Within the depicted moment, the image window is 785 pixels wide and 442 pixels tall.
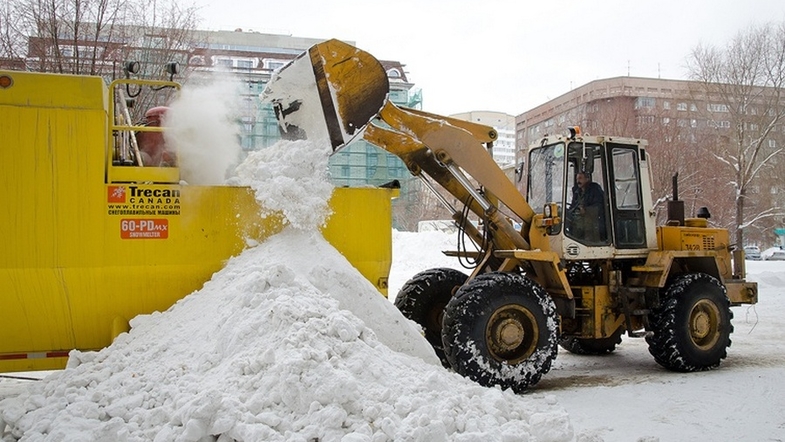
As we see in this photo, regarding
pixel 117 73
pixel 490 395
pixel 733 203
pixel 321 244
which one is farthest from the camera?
pixel 733 203

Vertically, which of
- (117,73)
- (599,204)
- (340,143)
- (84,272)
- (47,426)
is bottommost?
(47,426)

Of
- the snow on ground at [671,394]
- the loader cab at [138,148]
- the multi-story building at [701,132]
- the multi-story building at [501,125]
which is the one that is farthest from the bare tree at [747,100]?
the multi-story building at [501,125]

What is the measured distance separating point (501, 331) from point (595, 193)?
2285 millimetres

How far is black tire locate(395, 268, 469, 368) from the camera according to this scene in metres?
7.68

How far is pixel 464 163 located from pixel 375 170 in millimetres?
25829

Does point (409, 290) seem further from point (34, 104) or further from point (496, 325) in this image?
point (34, 104)

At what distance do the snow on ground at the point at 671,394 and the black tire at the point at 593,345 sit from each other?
116 millimetres

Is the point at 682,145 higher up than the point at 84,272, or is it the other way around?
the point at 682,145

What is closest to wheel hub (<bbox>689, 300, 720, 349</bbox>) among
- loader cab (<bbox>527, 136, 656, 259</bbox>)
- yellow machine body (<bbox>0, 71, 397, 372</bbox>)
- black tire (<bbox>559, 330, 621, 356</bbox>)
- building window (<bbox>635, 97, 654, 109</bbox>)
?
loader cab (<bbox>527, 136, 656, 259</bbox>)

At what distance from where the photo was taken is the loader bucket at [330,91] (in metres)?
6.27

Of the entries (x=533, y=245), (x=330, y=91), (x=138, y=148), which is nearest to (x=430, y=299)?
(x=533, y=245)

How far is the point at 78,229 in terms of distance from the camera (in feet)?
17.2

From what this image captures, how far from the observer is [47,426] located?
3928mm

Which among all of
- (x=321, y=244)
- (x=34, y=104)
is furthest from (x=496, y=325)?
(x=34, y=104)
